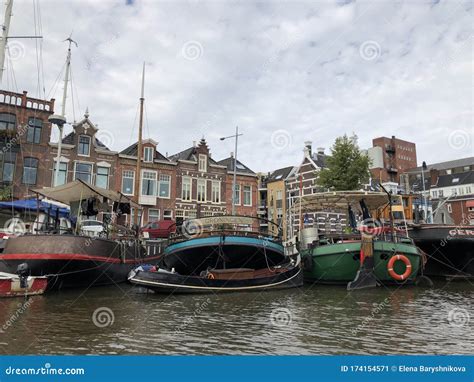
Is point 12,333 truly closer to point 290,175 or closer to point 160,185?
point 160,185

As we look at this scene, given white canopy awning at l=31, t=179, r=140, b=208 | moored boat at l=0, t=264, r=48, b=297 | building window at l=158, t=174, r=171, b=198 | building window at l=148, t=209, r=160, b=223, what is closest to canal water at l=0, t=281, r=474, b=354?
moored boat at l=0, t=264, r=48, b=297

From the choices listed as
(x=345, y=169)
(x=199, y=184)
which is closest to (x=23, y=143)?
(x=199, y=184)

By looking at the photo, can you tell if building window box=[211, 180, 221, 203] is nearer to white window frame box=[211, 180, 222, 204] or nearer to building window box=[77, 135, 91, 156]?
white window frame box=[211, 180, 222, 204]

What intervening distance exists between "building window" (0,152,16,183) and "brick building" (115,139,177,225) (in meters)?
7.65

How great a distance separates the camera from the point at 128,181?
32.8 metres

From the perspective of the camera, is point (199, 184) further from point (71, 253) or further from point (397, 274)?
point (397, 274)

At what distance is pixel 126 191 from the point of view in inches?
1278

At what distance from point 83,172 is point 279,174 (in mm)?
27403

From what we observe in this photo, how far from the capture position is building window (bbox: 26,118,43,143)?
28.8 metres

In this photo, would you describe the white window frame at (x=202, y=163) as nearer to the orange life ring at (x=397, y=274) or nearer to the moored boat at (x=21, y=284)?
the orange life ring at (x=397, y=274)

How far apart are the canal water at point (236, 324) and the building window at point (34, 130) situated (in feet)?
65.5

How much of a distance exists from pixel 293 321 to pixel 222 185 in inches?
1160

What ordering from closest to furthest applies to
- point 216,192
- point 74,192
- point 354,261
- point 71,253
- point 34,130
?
1. point 71,253
2. point 74,192
3. point 354,261
4. point 34,130
5. point 216,192

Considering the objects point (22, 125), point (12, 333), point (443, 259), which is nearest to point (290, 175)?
point (443, 259)
